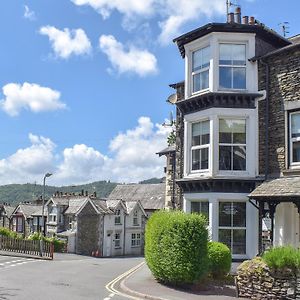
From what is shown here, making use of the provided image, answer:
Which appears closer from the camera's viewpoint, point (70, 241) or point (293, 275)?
point (293, 275)

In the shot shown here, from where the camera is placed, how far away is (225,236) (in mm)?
18484

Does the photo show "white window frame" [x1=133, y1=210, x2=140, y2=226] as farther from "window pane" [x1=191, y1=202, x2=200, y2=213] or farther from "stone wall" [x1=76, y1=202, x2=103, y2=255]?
"window pane" [x1=191, y1=202, x2=200, y2=213]

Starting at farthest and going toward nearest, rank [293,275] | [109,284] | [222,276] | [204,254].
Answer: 1. [109,284]
2. [222,276]
3. [204,254]
4. [293,275]

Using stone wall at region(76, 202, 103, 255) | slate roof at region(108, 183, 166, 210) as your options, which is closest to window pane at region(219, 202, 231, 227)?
stone wall at region(76, 202, 103, 255)

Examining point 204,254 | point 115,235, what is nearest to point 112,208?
point 115,235

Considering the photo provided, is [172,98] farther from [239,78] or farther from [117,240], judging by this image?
[117,240]

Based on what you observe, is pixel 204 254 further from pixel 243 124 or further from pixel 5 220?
pixel 5 220

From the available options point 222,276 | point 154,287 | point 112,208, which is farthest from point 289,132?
point 112,208

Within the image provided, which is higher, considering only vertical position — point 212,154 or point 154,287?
point 212,154

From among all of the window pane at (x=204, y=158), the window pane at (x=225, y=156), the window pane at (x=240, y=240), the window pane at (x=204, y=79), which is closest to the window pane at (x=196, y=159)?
the window pane at (x=204, y=158)

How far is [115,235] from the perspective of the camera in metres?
56.4

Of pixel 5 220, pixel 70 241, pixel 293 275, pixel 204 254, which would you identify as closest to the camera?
pixel 293 275

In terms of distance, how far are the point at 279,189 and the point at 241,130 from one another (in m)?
3.46

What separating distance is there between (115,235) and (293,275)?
147ft
